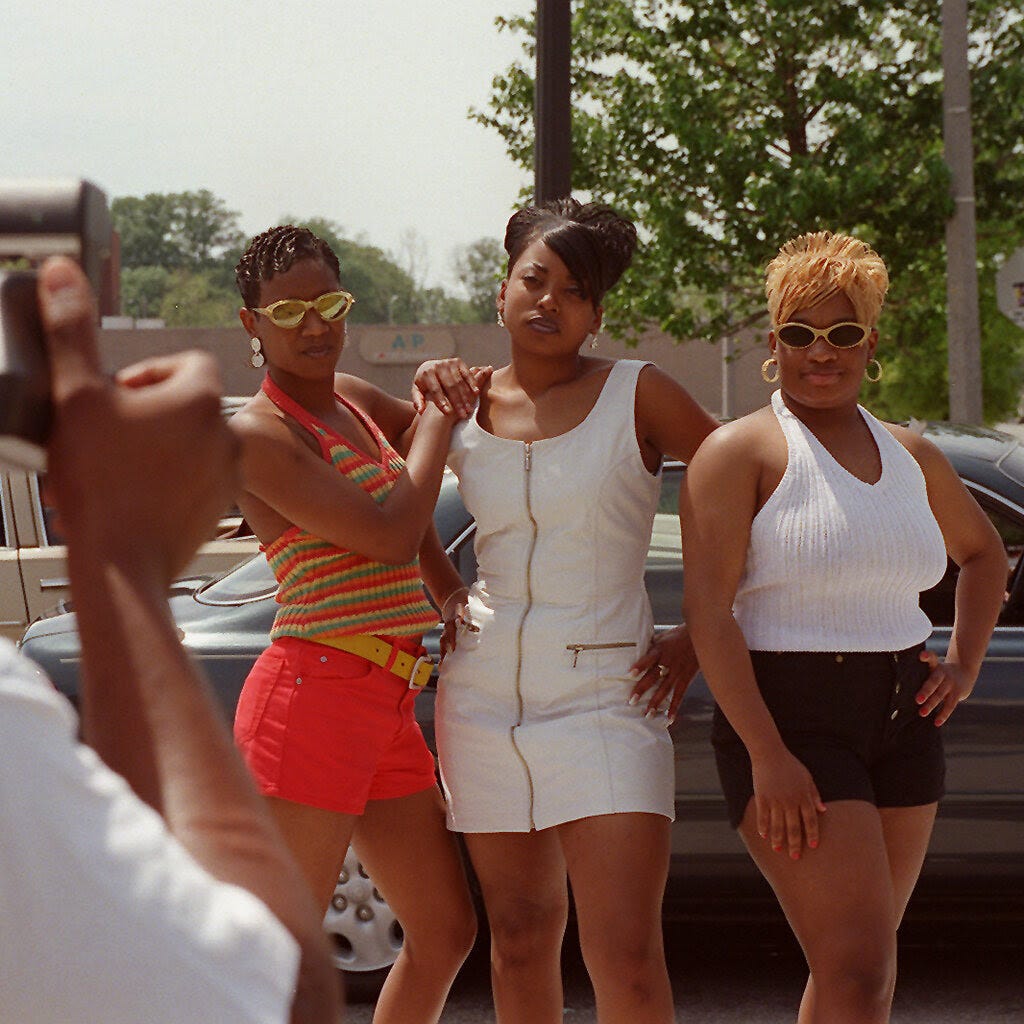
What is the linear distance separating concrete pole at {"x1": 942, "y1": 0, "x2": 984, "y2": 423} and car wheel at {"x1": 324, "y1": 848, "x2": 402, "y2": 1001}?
881 cm

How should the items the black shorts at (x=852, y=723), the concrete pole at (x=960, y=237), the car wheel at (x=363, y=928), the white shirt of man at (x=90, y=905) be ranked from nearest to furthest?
the white shirt of man at (x=90, y=905) < the black shorts at (x=852, y=723) < the car wheel at (x=363, y=928) < the concrete pole at (x=960, y=237)

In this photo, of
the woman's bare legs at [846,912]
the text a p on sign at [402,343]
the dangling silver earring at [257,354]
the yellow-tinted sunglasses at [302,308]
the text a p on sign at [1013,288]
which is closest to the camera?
the woman's bare legs at [846,912]

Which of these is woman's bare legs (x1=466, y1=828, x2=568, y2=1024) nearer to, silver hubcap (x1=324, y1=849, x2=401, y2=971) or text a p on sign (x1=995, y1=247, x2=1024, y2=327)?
silver hubcap (x1=324, y1=849, x2=401, y2=971)

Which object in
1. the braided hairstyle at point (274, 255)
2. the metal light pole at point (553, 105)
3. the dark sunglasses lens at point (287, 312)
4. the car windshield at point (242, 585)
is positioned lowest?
the car windshield at point (242, 585)

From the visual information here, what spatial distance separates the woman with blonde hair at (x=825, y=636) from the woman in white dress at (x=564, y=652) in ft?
0.57

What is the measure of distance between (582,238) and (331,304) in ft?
1.69

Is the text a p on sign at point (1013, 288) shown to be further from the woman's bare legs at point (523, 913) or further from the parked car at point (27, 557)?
the woman's bare legs at point (523, 913)

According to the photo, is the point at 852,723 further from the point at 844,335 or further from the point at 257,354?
the point at 257,354

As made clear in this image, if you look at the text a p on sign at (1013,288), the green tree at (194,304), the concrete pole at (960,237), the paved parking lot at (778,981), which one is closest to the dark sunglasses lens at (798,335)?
the paved parking lot at (778,981)

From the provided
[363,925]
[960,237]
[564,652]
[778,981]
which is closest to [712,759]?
[778,981]

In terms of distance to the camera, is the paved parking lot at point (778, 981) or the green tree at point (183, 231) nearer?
the paved parking lot at point (778, 981)

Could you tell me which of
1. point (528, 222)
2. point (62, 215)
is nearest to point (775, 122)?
point (528, 222)

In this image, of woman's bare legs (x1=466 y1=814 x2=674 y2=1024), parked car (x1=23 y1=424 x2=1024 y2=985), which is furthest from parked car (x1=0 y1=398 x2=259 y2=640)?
woman's bare legs (x1=466 y1=814 x2=674 y2=1024)

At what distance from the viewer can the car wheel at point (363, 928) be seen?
4523 millimetres
